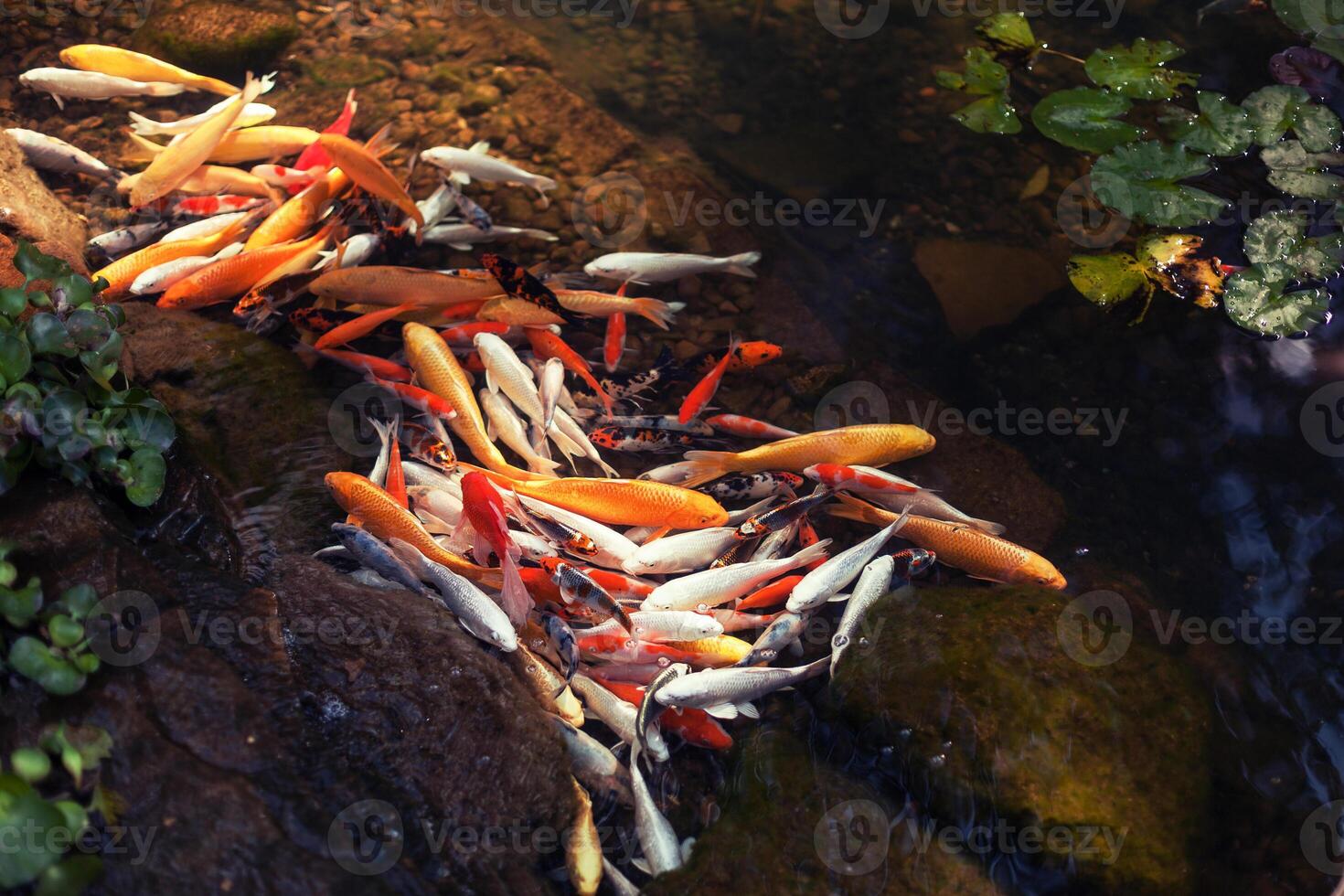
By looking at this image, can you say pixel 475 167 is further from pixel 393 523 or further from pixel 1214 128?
pixel 1214 128

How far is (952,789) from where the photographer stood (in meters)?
3.09

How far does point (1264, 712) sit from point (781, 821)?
2.19 metres

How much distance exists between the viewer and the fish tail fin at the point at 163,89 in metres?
5.37

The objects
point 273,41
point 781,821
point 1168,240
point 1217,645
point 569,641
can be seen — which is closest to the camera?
point 781,821

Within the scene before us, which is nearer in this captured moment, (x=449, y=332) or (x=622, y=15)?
(x=449, y=332)

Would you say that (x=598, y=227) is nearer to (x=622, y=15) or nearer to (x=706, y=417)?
(x=706, y=417)

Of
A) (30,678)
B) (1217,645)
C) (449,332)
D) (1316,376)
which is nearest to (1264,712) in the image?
(1217,645)

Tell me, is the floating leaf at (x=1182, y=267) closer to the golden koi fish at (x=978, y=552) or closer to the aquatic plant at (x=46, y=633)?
the golden koi fish at (x=978, y=552)

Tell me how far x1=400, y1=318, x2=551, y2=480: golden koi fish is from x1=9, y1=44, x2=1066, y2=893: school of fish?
1cm

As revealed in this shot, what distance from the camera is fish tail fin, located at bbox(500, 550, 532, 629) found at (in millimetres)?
3346

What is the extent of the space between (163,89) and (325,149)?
1.57 meters

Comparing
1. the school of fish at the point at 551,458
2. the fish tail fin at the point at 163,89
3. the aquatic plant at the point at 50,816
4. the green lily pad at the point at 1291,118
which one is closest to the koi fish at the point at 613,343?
the school of fish at the point at 551,458

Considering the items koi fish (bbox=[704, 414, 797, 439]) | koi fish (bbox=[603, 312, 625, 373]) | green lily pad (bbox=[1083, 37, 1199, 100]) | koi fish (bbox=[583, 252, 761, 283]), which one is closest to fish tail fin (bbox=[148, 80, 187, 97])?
koi fish (bbox=[583, 252, 761, 283])

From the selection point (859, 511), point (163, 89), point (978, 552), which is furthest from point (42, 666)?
point (163, 89)
